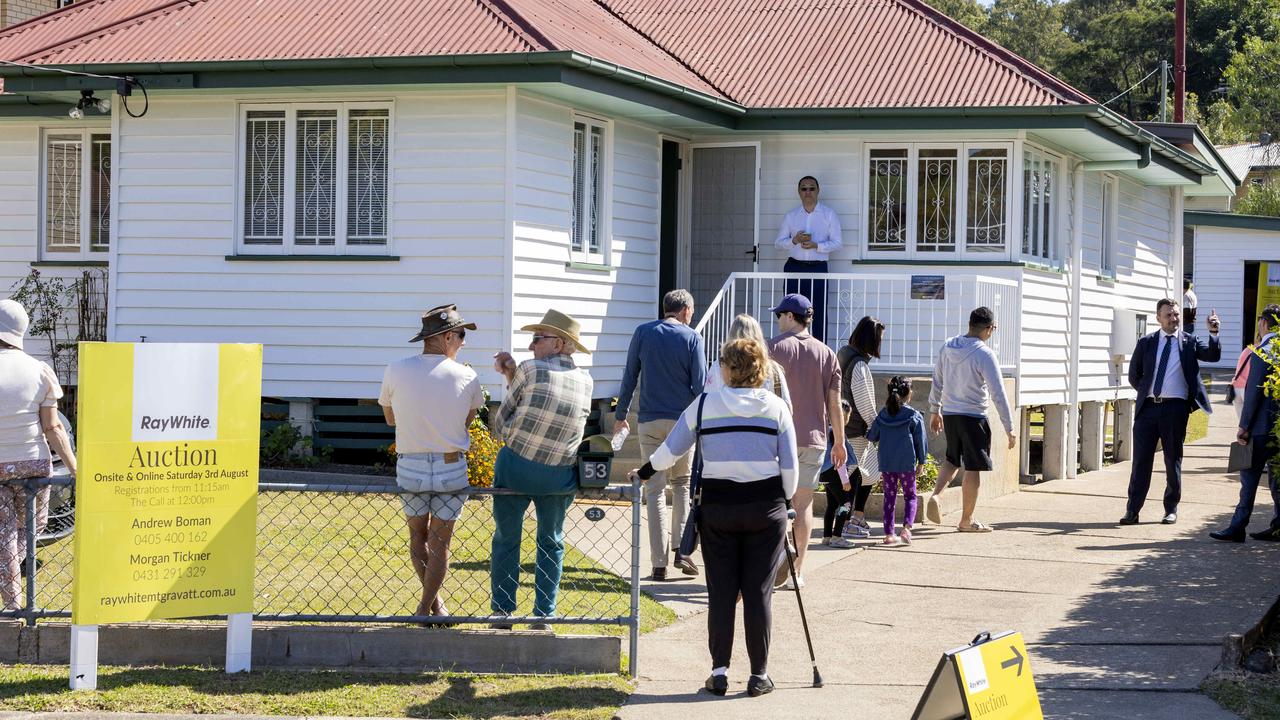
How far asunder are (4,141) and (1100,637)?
1253cm

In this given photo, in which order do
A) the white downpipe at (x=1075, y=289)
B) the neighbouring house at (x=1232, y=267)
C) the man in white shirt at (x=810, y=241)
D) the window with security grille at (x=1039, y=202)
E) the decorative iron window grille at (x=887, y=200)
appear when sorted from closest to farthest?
1. the man in white shirt at (x=810, y=241)
2. the decorative iron window grille at (x=887, y=200)
3. the window with security grille at (x=1039, y=202)
4. the white downpipe at (x=1075, y=289)
5. the neighbouring house at (x=1232, y=267)

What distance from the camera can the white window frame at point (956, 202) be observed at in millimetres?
15953

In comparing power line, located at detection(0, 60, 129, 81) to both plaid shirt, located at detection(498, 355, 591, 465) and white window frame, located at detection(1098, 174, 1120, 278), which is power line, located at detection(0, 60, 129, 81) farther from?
white window frame, located at detection(1098, 174, 1120, 278)

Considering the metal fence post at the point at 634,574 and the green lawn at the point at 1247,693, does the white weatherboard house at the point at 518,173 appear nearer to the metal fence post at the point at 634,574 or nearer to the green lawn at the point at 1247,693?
the metal fence post at the point at 634,574

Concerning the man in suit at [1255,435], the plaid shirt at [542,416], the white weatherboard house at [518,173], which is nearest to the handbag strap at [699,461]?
the plaid shirt at [542,416]

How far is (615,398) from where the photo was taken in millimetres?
15500

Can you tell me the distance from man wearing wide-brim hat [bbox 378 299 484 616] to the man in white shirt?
843 cm

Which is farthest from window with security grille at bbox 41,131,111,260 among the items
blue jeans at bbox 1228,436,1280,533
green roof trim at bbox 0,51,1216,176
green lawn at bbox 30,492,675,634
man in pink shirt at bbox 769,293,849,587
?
blue jeans at bbox 1228,436,1280,533

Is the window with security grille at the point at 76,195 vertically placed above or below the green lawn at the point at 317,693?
above

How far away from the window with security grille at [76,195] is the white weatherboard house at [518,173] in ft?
0.10

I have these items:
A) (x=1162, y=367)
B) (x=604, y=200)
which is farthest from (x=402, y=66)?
(x=1162, y=367)

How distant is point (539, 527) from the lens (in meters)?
7.86

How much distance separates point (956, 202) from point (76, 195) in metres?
9.08

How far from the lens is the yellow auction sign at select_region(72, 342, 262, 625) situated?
7.07 meters
